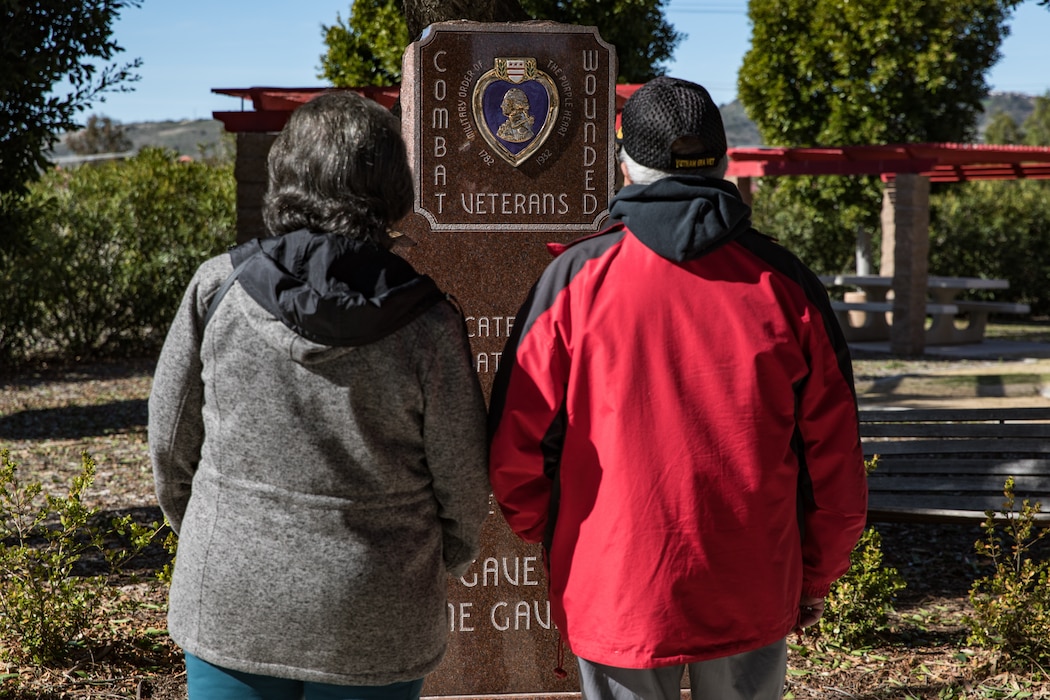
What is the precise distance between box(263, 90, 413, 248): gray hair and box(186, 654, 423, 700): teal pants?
757 mm

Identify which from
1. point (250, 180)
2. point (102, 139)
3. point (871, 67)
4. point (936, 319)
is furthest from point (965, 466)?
point (102, 139)

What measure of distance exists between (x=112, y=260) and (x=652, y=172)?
11.6 m

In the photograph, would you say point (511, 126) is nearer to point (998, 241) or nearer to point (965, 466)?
point (965, 466)

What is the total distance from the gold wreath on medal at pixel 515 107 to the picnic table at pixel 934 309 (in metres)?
11.6

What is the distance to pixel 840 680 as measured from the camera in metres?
3.82

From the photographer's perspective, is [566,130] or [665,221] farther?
[566,130]

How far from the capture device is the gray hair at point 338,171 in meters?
1.81

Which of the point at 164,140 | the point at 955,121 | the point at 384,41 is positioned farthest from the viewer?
the point at 164,140

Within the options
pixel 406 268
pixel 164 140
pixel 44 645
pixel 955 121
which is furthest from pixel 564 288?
pixel 164 140

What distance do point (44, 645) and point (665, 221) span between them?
2876 millimetres

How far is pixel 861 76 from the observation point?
Answer: 15.7 metres

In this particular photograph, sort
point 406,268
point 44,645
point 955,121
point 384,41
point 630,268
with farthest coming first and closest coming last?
point 955,121
point 384,41
point 44,645
point 630,268
point 406,268

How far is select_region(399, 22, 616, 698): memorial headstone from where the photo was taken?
10.5 feet

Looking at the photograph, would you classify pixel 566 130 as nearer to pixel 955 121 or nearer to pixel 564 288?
Result: pixel 564 288
